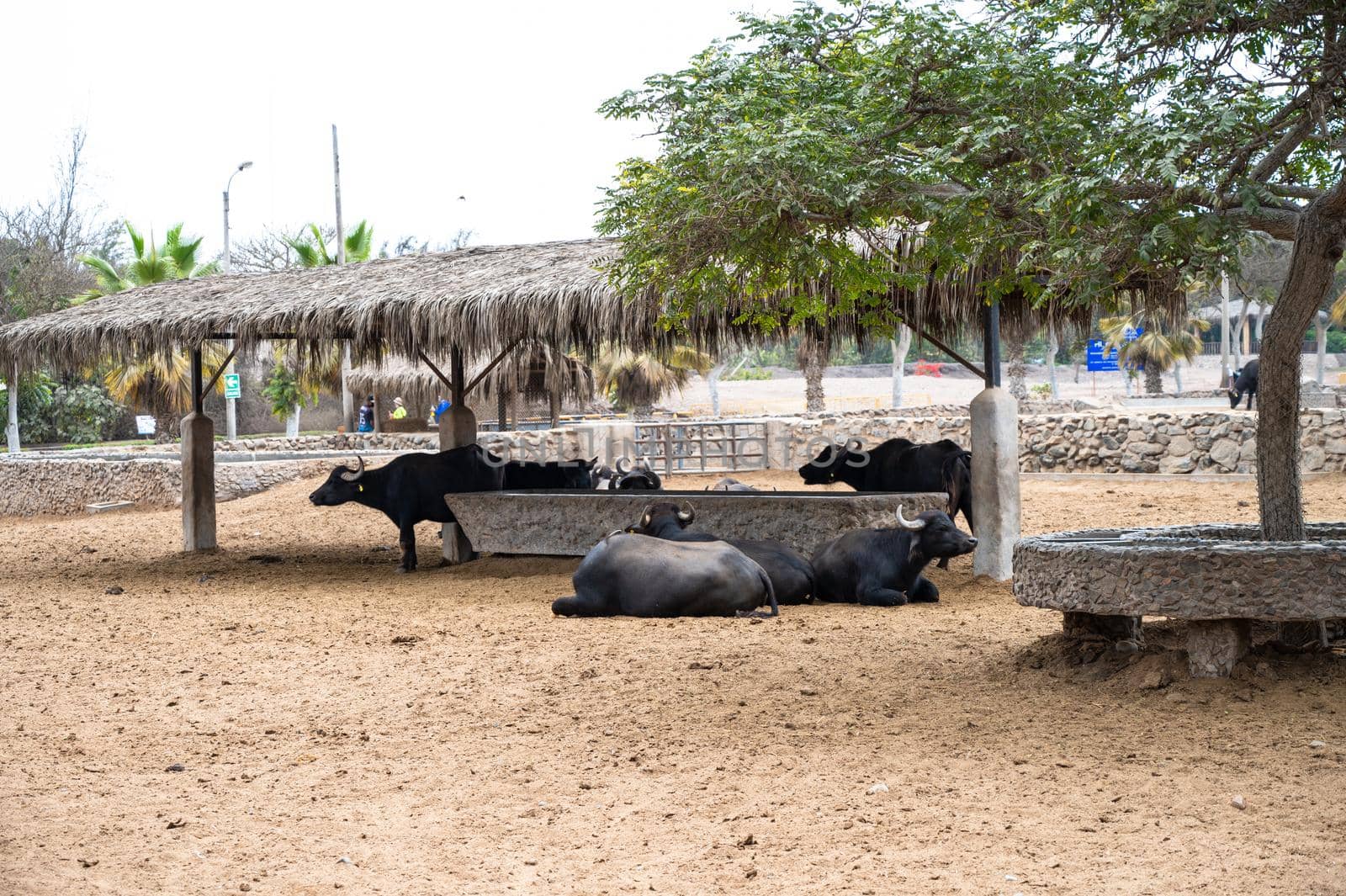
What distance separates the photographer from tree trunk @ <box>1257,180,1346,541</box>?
231 inches

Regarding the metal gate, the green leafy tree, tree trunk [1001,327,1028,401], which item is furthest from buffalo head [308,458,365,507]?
tree trunk [1001,327,1028,401]

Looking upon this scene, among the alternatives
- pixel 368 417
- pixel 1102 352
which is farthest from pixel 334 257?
pixel 1102 352

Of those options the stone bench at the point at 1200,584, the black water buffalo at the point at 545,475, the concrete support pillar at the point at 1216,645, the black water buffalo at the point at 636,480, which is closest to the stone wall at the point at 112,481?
the black water buffalo at the point at 636,480

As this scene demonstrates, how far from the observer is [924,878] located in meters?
4.15

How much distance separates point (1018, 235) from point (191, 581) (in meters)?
8.83

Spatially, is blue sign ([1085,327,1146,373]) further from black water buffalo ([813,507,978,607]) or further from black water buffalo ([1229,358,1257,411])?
black water buffalo ([813,507,978,607])

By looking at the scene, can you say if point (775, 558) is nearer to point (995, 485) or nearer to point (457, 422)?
point (995, 485)

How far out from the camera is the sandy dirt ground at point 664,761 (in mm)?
4320

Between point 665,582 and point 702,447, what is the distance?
50.0ft

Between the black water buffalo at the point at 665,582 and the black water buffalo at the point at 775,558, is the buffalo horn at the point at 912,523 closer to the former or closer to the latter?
the black water buffalo at the point at 775,558

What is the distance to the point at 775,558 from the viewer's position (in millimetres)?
9820

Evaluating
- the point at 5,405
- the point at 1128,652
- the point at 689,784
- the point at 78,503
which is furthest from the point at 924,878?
the point at 5,405

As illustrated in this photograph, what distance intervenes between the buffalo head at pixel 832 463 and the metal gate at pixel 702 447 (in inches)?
353

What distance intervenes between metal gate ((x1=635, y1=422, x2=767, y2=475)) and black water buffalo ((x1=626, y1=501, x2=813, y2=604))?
13.2 m
